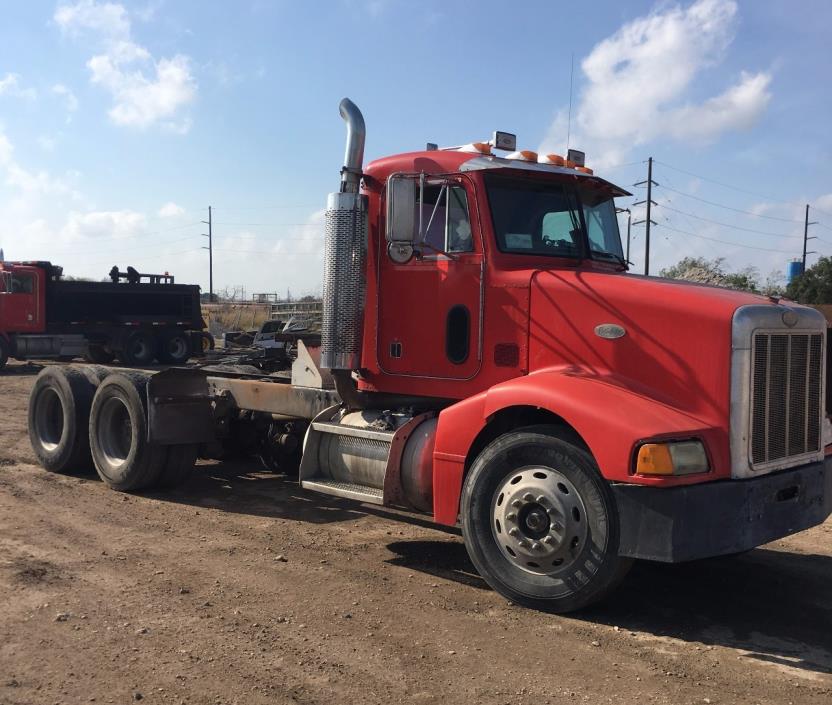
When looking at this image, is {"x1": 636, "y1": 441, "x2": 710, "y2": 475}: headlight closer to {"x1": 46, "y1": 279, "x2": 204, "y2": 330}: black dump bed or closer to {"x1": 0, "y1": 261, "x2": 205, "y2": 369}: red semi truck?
{"x1": 0, "y1": 261, "x2": 205, "y2": 369}: red semi truck

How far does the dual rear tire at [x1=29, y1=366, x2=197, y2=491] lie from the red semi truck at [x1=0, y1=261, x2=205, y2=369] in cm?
1676

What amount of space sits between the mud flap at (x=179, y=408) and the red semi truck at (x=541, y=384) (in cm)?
97

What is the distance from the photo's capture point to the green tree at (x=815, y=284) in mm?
38625

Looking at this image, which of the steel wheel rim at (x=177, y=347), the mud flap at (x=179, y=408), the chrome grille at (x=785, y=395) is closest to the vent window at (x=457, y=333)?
the chrome grille at (x=785, y=395)

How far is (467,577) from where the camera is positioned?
224 inches

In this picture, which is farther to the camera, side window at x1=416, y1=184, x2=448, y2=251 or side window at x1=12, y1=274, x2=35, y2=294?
side window at x1=12, y1=274, x2=35, y2=294

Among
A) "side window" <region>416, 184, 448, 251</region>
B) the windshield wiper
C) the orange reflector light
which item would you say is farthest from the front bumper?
"side window" <region>416, 184, 448, 251</region>

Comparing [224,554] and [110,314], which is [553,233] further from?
[110,314]

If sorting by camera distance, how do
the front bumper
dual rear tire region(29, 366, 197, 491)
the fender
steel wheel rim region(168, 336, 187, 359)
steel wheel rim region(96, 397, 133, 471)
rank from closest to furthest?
the front bumper < the fender < dual rear tire region(29, 366, 197, 491) < steel wheel rim region(96, 397, 133, 471) < steel wheel rim region(168, 336, 187, 359)

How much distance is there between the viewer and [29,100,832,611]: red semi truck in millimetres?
4605

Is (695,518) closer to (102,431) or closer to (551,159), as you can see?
(551,159)

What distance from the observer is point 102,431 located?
848 cm

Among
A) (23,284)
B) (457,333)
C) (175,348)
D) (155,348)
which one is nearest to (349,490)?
(457,333)

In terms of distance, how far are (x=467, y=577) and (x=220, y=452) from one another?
4600 millimetres
